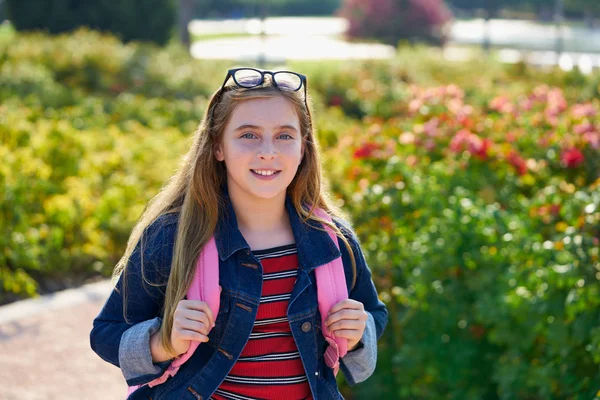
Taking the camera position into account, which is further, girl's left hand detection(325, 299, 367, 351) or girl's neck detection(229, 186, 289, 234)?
girl's neck detection(229, 186, 289, 234)

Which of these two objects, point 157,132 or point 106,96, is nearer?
point 157,132

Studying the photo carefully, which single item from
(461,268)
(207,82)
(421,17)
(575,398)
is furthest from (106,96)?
(421,17)

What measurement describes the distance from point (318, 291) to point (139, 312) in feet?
1.38

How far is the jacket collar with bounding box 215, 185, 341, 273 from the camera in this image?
2.00 m

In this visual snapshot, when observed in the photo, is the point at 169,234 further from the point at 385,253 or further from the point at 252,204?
the point at 385,253

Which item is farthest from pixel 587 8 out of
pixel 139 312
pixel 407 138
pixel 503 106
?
pixel 139 312

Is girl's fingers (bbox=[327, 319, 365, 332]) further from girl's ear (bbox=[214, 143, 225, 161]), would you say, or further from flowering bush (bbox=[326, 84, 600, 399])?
flowering bush (bbox=[326, 84, 600, 399])

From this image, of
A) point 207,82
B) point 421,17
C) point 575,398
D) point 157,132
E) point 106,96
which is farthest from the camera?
point 421,17

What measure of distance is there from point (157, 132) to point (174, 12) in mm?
9535

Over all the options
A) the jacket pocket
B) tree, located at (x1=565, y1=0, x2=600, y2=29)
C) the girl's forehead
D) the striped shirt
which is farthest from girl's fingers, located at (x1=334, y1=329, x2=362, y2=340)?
tree, located at (x1=565, y1=0, x2=600, y2=29)

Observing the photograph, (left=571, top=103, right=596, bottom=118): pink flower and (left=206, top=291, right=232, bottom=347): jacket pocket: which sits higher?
(left=206, top=291, right=232, bottom=347): jacket pocket

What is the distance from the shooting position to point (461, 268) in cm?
366

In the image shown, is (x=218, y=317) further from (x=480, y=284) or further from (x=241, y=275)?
(x=480, y=284)

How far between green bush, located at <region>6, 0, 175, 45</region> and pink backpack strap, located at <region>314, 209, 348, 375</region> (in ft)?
47.4
